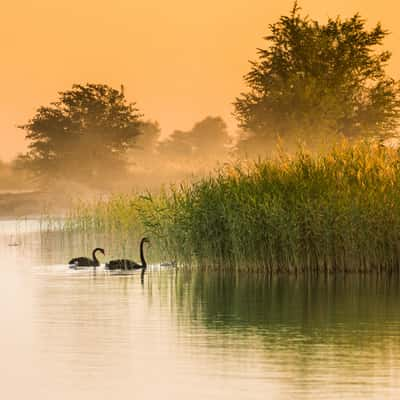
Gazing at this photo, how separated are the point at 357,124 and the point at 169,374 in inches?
2380

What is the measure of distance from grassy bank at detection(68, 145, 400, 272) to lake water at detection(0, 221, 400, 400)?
1.08 meters

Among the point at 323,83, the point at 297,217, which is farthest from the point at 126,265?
the point at 323,83

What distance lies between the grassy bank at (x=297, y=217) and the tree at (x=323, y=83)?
41.8 m

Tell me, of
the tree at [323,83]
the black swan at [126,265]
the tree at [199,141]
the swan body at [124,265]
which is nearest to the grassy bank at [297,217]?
the black swan at [126,265]

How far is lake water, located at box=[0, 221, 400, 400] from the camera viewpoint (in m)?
13.7

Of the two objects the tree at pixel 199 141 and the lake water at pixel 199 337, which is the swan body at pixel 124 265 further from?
the tree at pixel 199 141

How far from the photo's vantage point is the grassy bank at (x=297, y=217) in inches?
1049

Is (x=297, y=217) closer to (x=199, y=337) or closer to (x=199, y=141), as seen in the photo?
(x=199, y=337)

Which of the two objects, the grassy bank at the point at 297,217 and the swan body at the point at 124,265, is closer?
the grassy bank at the point at 297,217

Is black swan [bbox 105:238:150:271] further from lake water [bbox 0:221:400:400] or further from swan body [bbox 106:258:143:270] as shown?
lake water [bbox 0:221:400:400]

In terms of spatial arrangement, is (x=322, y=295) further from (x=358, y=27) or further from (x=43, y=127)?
(x=43, y=127)

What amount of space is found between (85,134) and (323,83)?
4076 cm

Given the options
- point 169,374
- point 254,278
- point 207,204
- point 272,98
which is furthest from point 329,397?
point 272,98

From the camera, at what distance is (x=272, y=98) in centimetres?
7344
